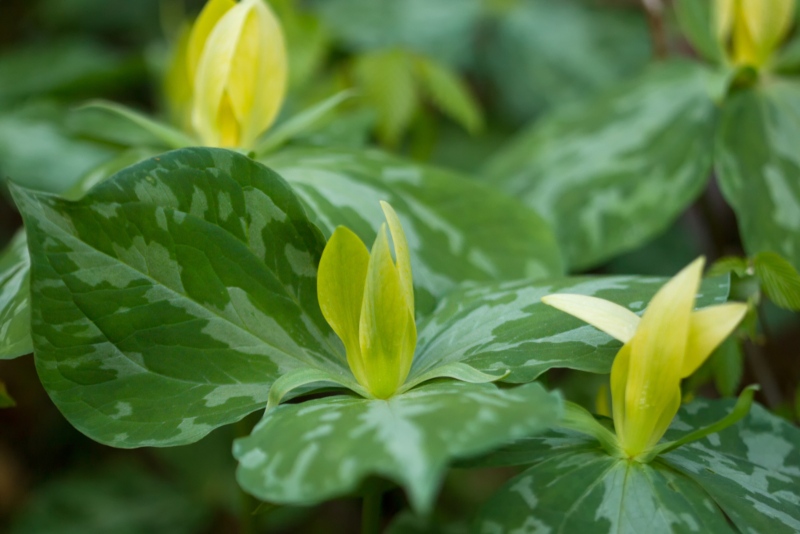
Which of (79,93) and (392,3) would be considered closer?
(79,93)

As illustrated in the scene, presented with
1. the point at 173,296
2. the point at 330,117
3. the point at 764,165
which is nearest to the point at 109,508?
the point at 330,117

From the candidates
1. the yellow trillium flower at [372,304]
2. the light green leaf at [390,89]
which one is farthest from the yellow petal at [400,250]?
the light green leaf at [390,89]

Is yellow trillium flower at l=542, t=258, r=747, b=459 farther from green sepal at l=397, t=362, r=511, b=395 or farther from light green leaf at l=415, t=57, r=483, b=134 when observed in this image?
light green leaf at l=415, t=57, r=483, b=134

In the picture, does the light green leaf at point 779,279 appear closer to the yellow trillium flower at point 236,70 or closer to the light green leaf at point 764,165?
the light green leaf at point 764,165

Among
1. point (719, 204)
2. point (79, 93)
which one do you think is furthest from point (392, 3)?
point (719, 204)

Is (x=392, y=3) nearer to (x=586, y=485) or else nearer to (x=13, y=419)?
(x=13, y=419)

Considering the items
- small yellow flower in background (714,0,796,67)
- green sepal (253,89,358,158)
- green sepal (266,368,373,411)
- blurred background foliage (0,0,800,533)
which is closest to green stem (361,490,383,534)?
green sepal (266,368,373,411)

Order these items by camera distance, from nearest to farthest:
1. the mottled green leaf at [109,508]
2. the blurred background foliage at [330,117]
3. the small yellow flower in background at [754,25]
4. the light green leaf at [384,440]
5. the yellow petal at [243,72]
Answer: the light green leaf at [384,440] < the yellow petal at [243,72] < the small yellow flower in background at [754,25] < the blurred background foliage at [330,117] < the mottled green leaf at [109,508]
